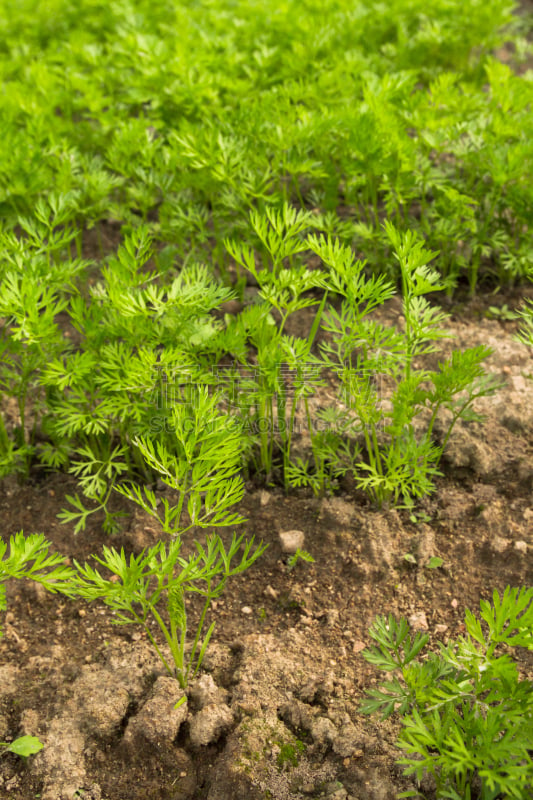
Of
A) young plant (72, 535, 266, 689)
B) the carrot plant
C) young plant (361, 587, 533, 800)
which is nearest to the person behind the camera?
young plant (361, 587, 533, 800)

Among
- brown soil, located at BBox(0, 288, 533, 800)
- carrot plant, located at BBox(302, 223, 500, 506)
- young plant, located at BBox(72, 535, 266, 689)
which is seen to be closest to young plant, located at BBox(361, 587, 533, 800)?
brown soil, located at BBox(0, 288, 533, 800)

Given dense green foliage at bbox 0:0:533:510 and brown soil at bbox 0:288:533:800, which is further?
dense green foliage at bbox 0:0:533:510

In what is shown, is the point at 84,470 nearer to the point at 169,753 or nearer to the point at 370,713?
the point at 169,753

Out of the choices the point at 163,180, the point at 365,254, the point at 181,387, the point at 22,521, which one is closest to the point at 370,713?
the point at 181,387

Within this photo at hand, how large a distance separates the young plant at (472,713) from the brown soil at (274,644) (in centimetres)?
18

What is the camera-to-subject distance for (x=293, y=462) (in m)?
2.60

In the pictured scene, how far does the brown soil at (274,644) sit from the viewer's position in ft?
5.91

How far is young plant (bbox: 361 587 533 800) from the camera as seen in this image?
151 centimetres

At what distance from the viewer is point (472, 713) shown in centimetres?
159

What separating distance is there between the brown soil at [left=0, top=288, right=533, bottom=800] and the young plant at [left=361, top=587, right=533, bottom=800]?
0.18 m

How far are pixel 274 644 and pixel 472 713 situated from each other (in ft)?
2.11

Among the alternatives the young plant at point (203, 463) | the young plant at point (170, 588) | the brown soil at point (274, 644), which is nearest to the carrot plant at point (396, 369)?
the brown soil at point (274, 644)

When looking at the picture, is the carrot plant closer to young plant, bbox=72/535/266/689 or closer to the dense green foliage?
the dense green foliage

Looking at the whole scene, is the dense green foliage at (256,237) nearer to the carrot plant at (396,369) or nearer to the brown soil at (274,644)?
the carrot plant at (396,369)
